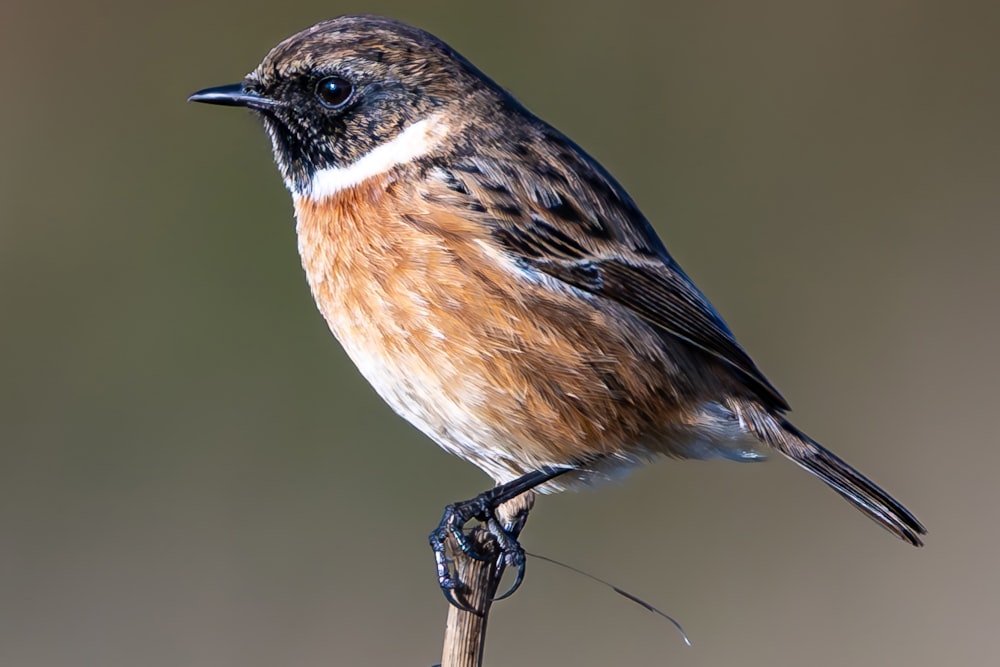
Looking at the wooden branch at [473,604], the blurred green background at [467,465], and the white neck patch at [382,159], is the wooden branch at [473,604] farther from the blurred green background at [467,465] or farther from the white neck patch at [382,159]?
the blurred green background at [467,465]

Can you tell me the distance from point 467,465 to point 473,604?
295cm

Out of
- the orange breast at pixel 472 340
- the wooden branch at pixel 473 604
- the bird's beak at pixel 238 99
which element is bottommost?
the wooden branch at pixel 473 604

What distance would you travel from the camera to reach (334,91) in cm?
369

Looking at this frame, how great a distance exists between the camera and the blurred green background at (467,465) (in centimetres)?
551

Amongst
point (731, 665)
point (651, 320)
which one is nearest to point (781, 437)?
point (651, 320)

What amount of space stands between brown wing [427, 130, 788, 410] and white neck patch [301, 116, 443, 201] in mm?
118

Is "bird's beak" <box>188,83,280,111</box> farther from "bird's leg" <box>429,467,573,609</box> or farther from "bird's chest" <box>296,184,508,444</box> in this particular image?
"bird's leg" <box>429,467,573,609</box>

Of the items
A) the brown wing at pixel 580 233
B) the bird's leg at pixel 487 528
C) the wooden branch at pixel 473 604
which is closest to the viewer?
the wooden branch at pixel 473 604

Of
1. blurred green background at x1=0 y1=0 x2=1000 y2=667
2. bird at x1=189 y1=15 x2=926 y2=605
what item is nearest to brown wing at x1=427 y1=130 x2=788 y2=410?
bird at x1=189 y1=15 x2=926 y2=605

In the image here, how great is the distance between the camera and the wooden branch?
3.03 meters

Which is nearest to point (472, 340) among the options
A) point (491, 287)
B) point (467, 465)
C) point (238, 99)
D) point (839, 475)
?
point (491, 287)

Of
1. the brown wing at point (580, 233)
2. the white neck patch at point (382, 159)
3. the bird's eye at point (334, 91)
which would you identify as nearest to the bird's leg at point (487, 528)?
the brown wing at point (580, 233)

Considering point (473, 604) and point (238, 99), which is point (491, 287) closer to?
point (473, 604)

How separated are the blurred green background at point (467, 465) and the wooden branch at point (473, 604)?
221cm
